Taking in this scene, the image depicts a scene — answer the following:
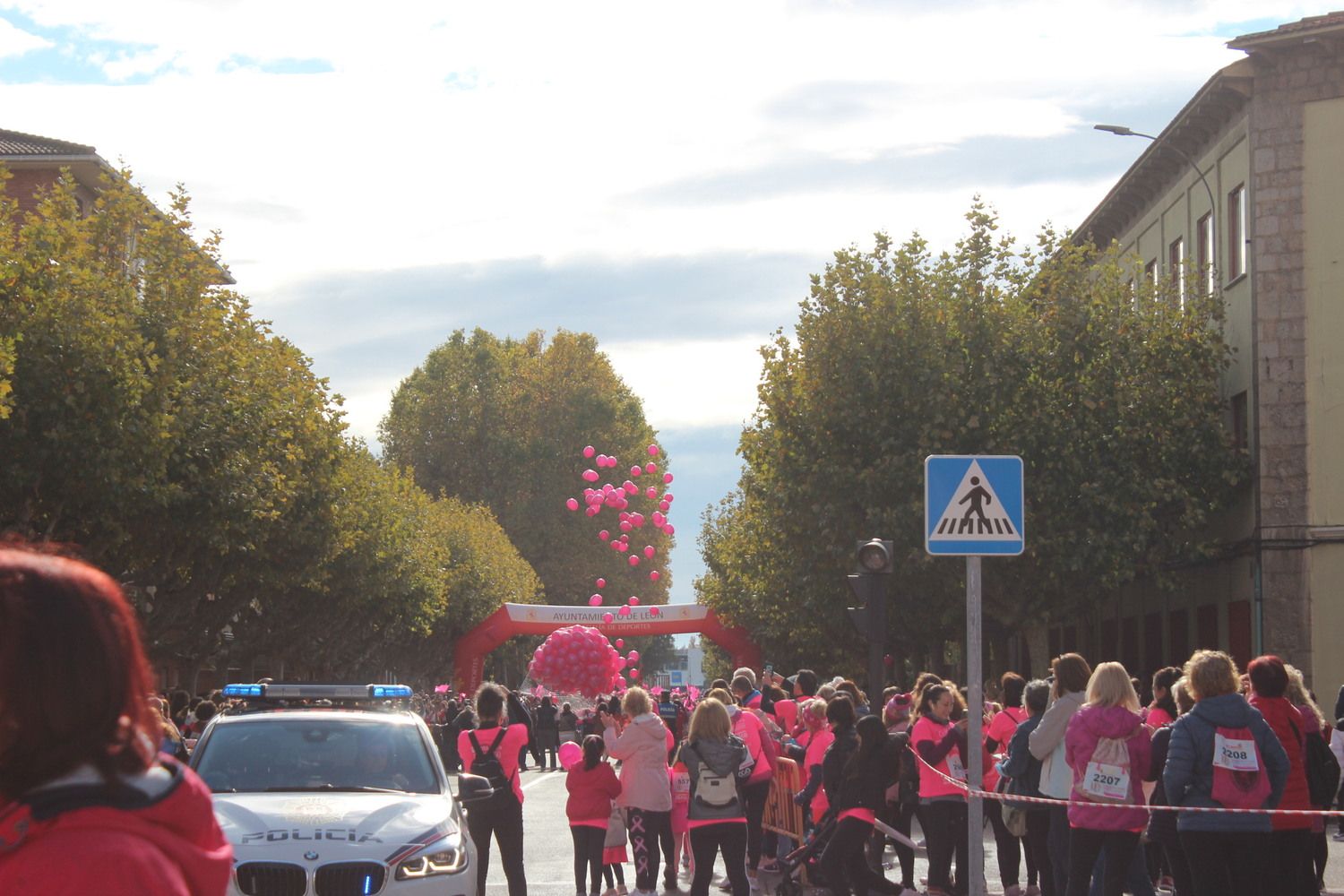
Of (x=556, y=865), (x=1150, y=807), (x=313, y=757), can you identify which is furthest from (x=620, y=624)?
(x=1150, y=807)

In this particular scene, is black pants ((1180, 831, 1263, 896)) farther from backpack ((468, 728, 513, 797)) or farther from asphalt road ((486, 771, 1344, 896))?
asphalt road ((486, 771, 1344, 896))

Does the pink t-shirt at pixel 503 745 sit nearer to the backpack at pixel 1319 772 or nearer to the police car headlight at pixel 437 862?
the police car headlight at pixel 437 862

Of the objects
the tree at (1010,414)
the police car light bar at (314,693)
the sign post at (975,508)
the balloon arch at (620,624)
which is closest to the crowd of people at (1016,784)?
the sign post at (975,508)

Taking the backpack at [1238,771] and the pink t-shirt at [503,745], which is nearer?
the backpack at [1238,771]

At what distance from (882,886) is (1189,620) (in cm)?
2502

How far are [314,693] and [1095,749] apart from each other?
508 centimetres

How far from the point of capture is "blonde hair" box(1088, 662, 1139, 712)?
10.8 m

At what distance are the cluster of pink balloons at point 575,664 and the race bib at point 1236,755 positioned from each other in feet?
131

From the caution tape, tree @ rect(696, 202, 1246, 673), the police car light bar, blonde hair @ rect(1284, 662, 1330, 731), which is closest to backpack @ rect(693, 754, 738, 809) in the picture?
the caution tape

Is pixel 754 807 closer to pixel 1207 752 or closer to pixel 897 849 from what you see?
pixel 897 849

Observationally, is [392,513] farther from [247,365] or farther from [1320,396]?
[1320,396]

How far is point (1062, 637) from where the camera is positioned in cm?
5222

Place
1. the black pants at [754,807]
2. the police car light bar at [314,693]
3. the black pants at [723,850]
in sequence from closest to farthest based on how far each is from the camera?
the police car light bar at [314,693] → the black pants at [723,850] → the black pants at [754,807]

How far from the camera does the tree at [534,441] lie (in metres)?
87.2
